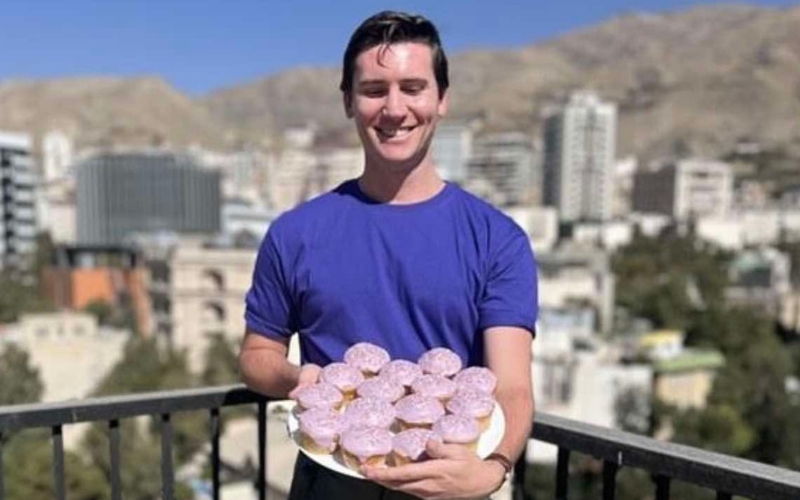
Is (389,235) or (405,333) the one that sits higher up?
(389,235)

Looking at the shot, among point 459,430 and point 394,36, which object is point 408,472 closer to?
point 459,430

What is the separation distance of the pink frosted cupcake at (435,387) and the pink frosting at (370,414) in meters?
0.04

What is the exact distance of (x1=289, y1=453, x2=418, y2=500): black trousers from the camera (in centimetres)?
→ 101

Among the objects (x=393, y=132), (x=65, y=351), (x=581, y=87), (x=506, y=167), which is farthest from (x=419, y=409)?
(x=581, y=87)

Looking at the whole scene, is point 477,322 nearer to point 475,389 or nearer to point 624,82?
point 475,389

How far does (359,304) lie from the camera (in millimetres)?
1056

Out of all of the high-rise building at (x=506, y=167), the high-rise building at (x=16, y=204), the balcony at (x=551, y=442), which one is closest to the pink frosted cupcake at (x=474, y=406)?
the balcony at (x=551, y=442)

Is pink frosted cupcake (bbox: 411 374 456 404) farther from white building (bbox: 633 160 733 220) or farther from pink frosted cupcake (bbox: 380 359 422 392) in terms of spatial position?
white building (bbox: 633 160 733 220)

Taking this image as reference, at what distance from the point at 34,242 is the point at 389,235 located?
104 feet

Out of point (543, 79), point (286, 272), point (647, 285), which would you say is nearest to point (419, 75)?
point (286, 272)

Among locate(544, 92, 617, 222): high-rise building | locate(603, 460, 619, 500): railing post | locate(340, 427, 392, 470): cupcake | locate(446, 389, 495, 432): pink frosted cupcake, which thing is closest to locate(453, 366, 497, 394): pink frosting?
locate(446, 389, 495, 432): pink frosted cupcake

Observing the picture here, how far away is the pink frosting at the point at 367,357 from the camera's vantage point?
3.30 feet

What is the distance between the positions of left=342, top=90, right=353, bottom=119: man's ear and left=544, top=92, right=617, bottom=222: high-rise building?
44784 mm

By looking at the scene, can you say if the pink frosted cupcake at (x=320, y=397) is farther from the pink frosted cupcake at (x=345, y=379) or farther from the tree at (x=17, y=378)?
the tree at (x=17, y=378)
